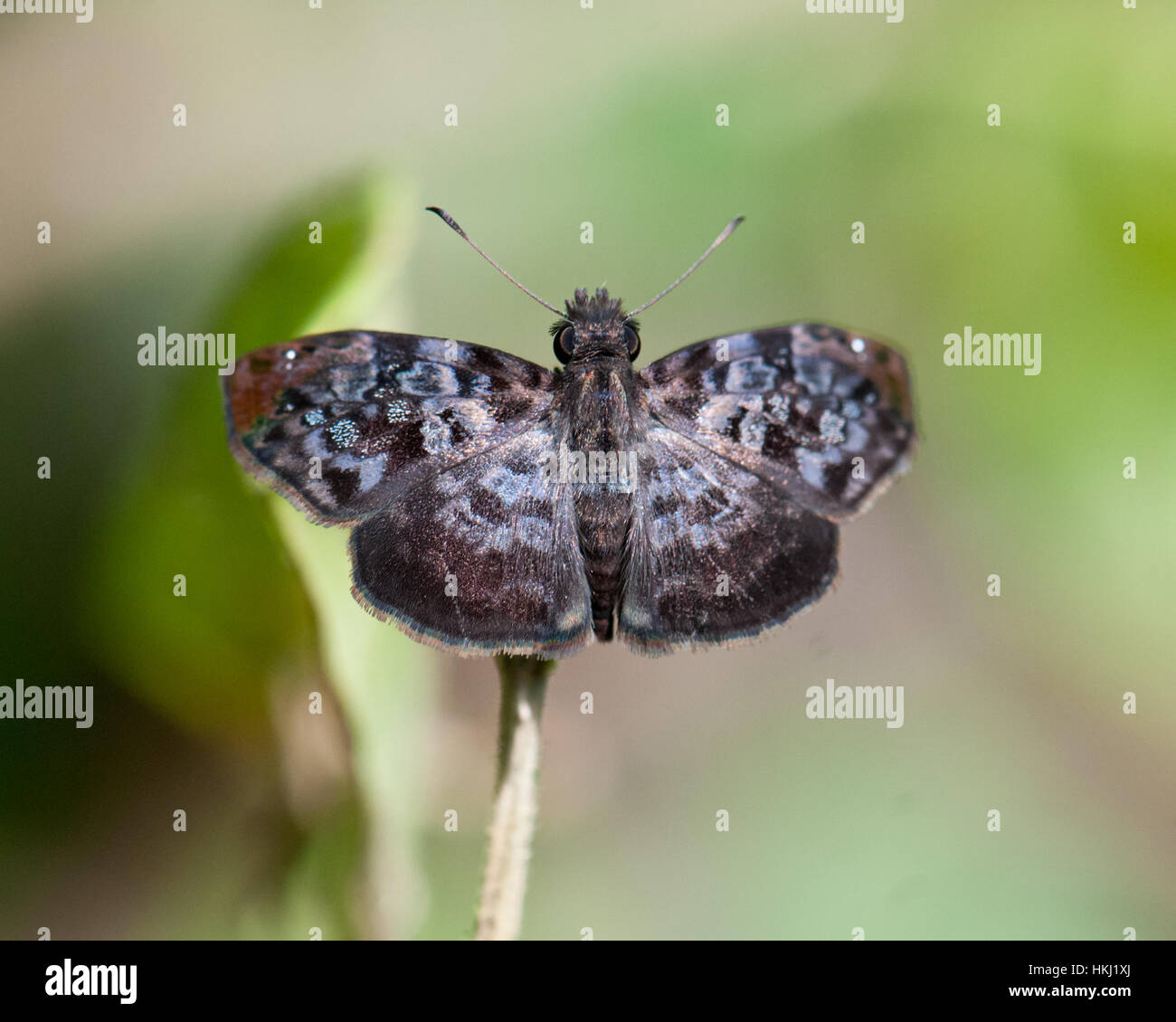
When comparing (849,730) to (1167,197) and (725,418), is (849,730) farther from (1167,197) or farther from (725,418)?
(1167,197)

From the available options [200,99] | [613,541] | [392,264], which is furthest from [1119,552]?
[200,99]
